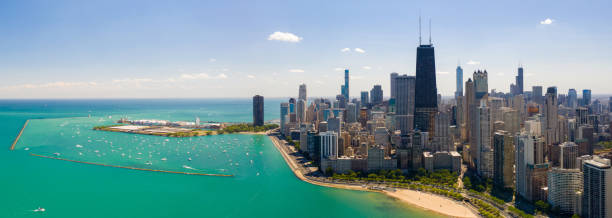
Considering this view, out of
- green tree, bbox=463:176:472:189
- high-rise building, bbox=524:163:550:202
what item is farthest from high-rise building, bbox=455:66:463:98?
high-rise building, bbox=524:163:550:202

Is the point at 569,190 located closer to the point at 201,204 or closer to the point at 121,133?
the point at 201,204

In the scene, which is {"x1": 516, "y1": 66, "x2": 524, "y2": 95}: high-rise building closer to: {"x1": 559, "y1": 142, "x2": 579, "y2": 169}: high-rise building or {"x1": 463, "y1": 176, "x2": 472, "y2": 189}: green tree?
{"x1": 559, "y1": 142, "x2": 579, "y2": 169}: high-rise building

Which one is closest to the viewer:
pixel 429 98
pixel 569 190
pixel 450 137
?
pixel 569 190

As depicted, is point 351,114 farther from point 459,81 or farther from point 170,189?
point 459,81

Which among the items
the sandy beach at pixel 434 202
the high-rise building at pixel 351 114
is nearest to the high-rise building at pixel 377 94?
the high-rise building at pixel 351 114

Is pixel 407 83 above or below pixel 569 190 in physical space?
above

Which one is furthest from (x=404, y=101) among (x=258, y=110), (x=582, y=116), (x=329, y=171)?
(x=329, y=171)

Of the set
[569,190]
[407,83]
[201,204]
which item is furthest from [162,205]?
[407,83]

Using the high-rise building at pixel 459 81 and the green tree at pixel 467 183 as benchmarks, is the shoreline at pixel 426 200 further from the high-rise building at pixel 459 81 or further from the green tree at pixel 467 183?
the high-rise building at pixel 459 81
